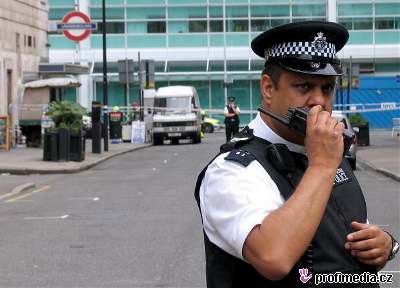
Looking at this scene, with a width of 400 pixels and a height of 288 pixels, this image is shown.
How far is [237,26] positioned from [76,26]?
1129 inches

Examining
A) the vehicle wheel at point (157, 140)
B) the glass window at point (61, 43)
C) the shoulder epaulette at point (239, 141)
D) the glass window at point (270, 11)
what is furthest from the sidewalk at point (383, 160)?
the glass window at point (61, 43)

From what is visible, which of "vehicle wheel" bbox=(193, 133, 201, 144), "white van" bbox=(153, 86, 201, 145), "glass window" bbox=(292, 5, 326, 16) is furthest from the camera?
"glass window" bbox=(292, 5, 326, 16)

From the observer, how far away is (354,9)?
57.4 metres

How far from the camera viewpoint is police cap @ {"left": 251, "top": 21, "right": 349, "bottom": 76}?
2.73 metres

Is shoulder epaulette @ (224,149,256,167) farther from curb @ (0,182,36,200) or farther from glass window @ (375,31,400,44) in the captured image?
glass window @ (375,31,400,44)

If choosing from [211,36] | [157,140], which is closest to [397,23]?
[211,36]

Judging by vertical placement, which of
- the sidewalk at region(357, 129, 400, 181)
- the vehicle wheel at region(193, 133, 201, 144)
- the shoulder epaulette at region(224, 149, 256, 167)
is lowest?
the sidewalk at region(357, 129, 400, 181)

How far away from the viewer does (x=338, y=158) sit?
2.56 meters

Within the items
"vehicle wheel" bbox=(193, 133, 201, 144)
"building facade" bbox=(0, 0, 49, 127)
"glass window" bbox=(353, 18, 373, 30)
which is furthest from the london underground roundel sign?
"glass window" bbox=(353, 18, 373, 30)

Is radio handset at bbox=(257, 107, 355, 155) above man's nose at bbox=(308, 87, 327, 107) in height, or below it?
below

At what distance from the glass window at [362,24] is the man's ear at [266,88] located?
5590 centimetres

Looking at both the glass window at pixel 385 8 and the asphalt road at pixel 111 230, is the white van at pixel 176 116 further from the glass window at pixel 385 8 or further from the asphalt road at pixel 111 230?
the glass window at pixel 385 8

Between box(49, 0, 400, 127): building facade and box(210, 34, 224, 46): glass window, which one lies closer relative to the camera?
box(49, 0, 400, 127): building facade

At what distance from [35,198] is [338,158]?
46.4 feet
